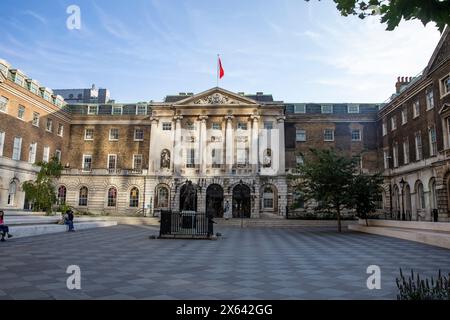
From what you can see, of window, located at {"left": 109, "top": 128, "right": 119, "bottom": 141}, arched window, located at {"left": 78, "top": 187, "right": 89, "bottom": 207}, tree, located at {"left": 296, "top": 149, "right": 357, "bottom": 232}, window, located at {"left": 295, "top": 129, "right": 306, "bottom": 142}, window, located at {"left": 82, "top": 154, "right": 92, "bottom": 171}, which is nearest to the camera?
tree, located at {"left": 296, "top": 149, "right": 357, "bottom": 232}

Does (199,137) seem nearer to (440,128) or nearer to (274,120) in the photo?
(274,120)

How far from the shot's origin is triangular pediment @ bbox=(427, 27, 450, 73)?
1080 inches

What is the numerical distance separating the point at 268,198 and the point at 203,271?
32799mm

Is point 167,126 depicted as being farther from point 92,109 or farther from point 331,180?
point 331,180

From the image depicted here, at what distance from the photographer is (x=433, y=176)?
96.3 ft

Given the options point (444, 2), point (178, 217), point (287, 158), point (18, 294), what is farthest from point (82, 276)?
point (287, 158)

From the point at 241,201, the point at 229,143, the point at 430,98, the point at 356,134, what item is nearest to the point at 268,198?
the point at 241,201

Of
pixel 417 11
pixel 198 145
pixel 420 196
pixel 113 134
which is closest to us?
pixel 417 11

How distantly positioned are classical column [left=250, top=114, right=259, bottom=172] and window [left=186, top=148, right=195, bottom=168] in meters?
7.17

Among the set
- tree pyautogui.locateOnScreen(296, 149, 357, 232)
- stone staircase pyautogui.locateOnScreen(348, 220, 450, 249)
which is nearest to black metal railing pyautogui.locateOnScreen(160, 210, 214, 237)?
tree pyautogui.locateOnScreen(296, 149, 357, 232)

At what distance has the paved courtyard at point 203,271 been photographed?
22.2 feet

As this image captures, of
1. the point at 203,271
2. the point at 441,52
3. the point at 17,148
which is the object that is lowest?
the point at 203,271

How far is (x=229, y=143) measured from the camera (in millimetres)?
42219

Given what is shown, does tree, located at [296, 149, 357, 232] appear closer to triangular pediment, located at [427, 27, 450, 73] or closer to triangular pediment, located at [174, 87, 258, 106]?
triangular pediment, located at [427, 27, 450, 73]
